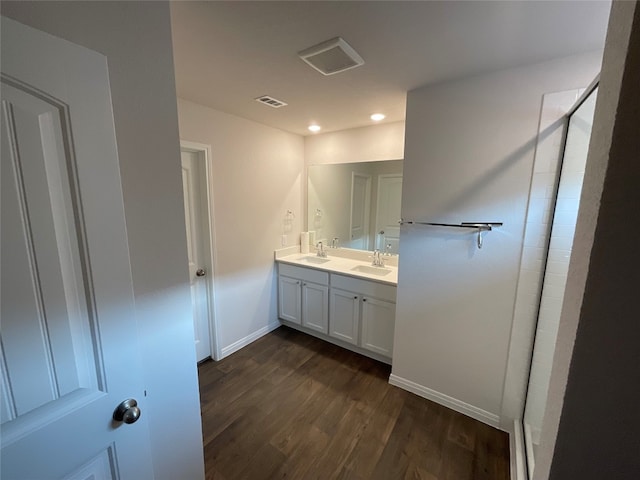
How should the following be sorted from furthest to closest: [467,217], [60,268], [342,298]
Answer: [342,298], [467,217], [60,268]

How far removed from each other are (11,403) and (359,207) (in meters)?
2.70

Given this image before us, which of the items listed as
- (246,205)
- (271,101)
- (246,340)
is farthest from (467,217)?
(246,340)

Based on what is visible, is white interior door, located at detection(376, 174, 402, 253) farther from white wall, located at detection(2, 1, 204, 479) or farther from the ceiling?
white wall, located at detection(2, 1, 204, 479)

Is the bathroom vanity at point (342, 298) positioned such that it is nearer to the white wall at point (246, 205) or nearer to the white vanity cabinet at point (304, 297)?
the white vanity cabinet at point (304, 297)

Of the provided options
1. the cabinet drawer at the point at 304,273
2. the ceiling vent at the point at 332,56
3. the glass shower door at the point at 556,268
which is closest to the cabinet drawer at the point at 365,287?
the cabinet drawer at the point at 304,273

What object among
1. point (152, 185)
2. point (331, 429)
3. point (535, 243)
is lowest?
point (331, 429)

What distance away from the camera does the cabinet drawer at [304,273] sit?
8.93 ft

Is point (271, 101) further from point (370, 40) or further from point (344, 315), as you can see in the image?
point (344, 315)

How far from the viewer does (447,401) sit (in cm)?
199

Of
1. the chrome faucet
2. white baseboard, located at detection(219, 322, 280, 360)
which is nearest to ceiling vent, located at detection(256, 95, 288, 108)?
the chrome faucet

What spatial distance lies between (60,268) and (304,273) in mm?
2264

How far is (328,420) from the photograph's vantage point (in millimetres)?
1872

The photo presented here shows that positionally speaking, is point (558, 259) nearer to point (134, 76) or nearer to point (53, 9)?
point (134, 76)

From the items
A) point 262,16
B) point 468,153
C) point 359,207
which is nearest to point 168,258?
point 262,16
